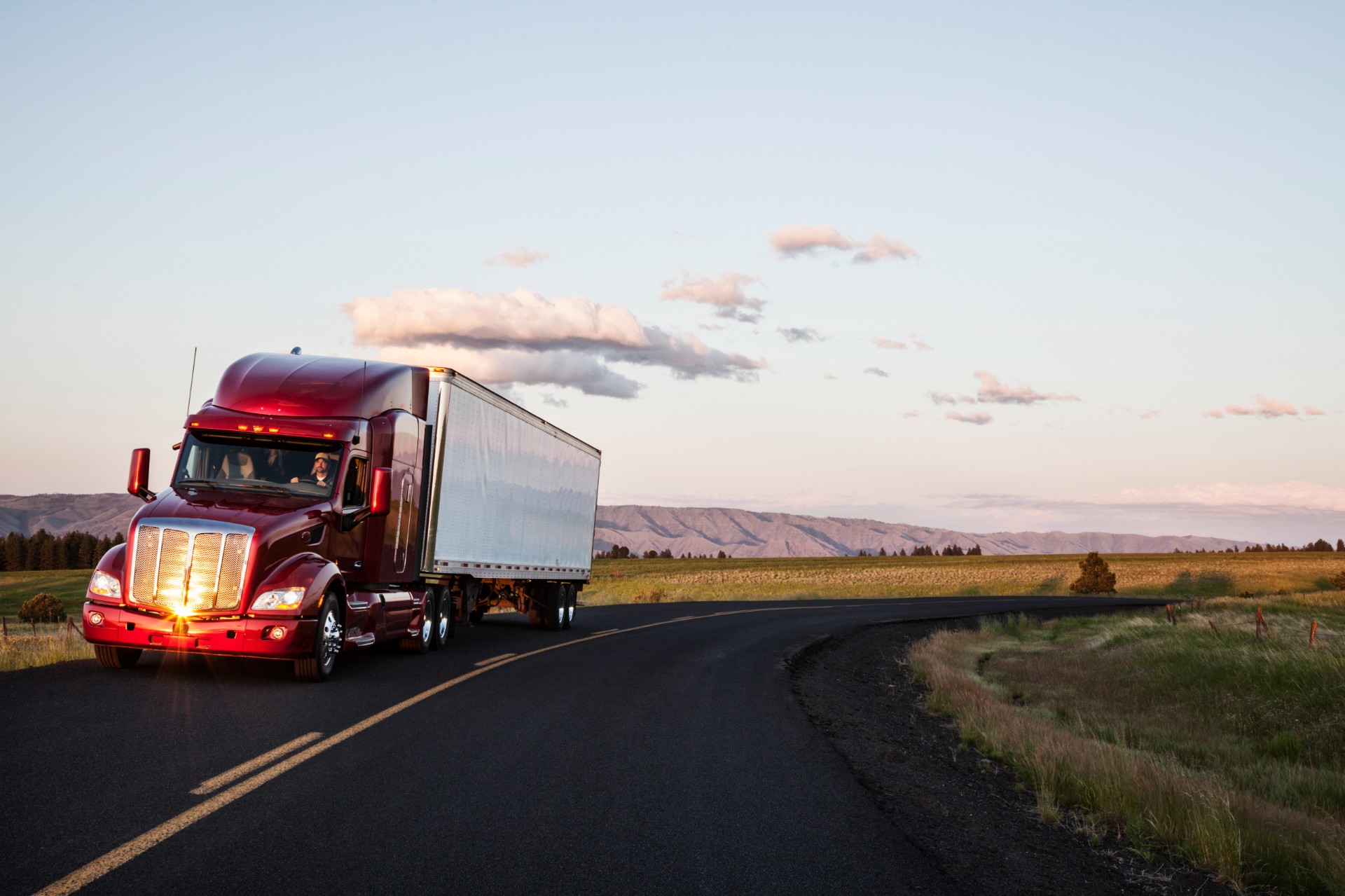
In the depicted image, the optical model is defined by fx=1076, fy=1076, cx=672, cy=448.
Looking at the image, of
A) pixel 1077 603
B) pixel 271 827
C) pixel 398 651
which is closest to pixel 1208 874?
pixel 271 827

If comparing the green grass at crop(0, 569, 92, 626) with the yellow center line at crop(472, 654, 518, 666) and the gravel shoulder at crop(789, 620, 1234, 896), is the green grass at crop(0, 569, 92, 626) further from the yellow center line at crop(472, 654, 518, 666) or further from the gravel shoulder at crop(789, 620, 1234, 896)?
the gravel shoulder at crop(789, 620, 1234, 896)

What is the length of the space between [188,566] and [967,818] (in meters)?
8.37

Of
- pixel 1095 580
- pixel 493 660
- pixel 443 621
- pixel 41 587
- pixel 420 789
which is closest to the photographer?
pixel 420 789

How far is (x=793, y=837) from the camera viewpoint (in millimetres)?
6320

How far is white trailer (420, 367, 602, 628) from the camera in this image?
1612cm

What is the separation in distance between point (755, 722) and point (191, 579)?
6147mm

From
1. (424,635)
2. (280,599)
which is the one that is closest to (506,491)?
(424,635)

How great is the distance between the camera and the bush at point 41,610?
63.6 metres

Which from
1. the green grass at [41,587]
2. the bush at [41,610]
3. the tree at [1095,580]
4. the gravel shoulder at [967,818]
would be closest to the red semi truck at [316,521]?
the gravel shoulder at [967,818]

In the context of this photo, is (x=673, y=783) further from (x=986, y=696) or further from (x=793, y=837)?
(x=986, y=696)

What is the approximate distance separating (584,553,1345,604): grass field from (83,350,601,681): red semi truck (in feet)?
88.5

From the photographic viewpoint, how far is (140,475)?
12703mm

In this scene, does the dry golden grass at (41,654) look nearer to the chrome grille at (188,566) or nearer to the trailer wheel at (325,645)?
the chrome grille at (188,566)

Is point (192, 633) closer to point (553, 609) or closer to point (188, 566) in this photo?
point (188, 566)
